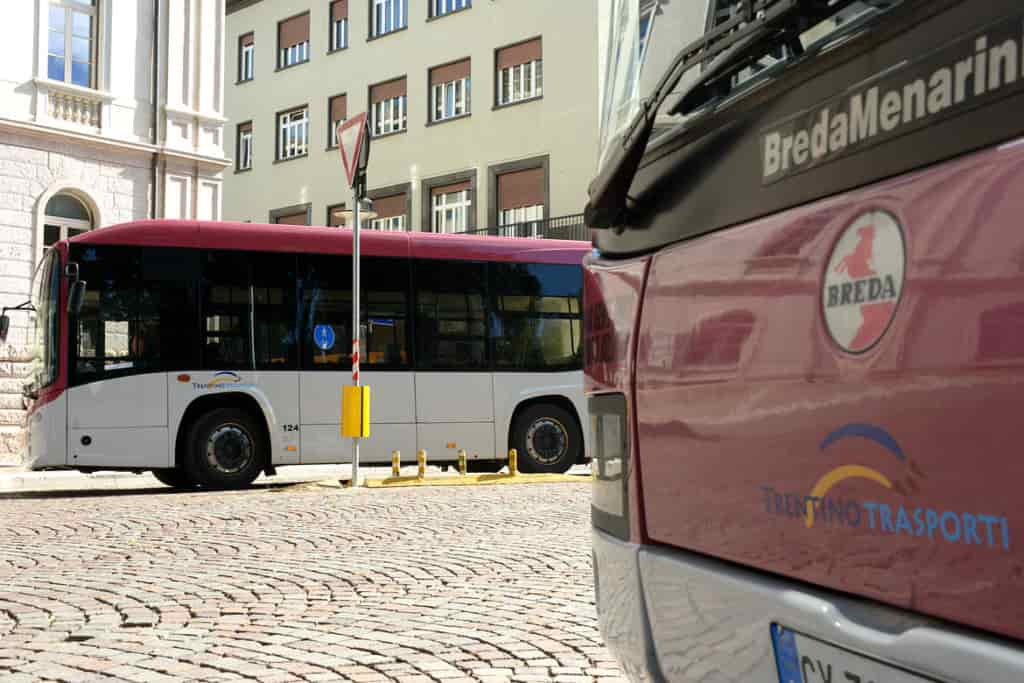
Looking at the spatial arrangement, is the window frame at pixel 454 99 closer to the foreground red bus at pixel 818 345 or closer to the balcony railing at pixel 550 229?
the balcony railing at pixel 550 229

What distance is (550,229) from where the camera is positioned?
3177 cm

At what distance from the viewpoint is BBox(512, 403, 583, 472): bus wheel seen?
16156 millimetres

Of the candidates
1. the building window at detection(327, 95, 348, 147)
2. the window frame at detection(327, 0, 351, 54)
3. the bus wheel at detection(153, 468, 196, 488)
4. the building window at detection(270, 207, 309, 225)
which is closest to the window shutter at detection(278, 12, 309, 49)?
the window frame at detection(327, 0, 351, 54)

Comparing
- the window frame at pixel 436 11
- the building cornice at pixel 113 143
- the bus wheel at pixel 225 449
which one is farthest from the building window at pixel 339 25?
the bus wheel at pixel 225 449

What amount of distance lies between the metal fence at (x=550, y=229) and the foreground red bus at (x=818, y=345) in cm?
2708

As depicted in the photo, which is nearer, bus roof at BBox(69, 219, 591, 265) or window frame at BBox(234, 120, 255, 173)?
bus roof at BBox(69, 219, 591, 265)

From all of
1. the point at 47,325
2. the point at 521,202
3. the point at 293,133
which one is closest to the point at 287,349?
the point at 47,325

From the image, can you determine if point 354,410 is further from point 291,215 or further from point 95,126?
point 291,215

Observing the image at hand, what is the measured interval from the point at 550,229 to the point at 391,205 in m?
6.94

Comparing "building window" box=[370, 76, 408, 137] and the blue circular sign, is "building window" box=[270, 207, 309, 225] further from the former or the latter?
the blue circular sign

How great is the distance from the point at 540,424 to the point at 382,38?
926 inches

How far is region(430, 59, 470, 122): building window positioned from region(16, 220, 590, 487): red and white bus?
63.2 ft

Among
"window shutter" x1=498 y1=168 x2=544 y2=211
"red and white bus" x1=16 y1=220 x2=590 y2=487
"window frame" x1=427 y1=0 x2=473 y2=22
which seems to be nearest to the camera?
"red and white bus" x1=16 y1=220 x2=590 y2=487

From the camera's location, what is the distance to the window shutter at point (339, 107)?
38.6 metres
